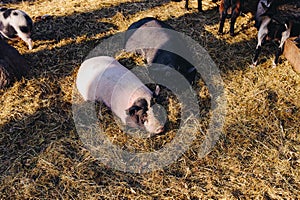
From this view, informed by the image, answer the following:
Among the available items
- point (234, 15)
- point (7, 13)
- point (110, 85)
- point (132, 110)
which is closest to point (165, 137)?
point (132, 110)

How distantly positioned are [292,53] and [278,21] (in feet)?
2.08

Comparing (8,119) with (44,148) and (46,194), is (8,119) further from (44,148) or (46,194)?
(46,194)

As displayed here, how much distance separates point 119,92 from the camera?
4.61 meters

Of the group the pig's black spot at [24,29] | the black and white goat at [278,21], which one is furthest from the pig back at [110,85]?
the black and white goat at [278,21]

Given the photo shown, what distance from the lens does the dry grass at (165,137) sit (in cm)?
397

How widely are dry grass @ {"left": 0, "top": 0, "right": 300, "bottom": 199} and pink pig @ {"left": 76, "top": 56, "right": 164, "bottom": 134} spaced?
0.70ft

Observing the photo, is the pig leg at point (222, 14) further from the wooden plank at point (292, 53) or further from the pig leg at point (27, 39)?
the pig leg at point (27, 39)

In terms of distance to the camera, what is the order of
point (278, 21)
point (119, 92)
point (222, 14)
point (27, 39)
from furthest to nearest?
point (222, 14)
point (27, 39)
point (278, 21)
point (119, 92)

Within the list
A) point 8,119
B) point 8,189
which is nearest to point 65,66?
point 8,119

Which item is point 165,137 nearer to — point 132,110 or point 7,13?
point 132,110

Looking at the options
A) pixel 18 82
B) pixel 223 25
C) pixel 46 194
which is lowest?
pixel 46 194

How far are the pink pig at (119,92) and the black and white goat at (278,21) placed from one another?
2005 millimetres

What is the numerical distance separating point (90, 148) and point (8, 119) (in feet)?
4.45

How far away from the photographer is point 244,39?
6062 mm
